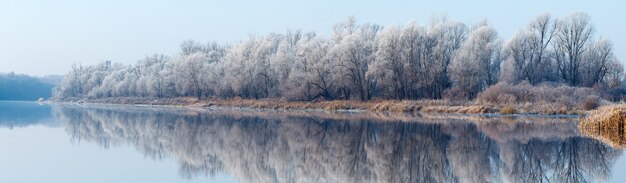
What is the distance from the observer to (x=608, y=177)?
46.6ft

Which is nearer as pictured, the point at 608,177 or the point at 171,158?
the point at 608,177

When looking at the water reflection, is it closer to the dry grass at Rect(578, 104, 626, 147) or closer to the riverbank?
the dry grass at Rect(578, 104, 626, 147)

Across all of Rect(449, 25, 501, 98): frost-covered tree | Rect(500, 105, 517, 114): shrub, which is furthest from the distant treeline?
Rect(500, 105, 517, 114): shrub

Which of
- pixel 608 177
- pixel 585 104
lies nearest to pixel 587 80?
pixel 585 104

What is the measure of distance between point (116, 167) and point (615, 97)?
151 ft

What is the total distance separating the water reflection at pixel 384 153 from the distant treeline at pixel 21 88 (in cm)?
13860

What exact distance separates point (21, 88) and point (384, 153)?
514ft

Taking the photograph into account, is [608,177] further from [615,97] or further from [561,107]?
[615,97]

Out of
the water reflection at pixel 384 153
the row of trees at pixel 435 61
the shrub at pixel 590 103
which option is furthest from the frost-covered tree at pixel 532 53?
the water reflection at pixel 384 153

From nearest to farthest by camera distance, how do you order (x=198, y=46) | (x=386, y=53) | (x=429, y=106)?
(x=429, y=106) < (x=386, y=53) < (x=198, y=46)

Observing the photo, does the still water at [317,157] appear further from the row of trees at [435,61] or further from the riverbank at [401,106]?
the row of trees at [435,61]

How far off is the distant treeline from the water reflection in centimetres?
13860

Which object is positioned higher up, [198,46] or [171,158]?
[198,46]

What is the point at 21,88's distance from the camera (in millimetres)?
159250
